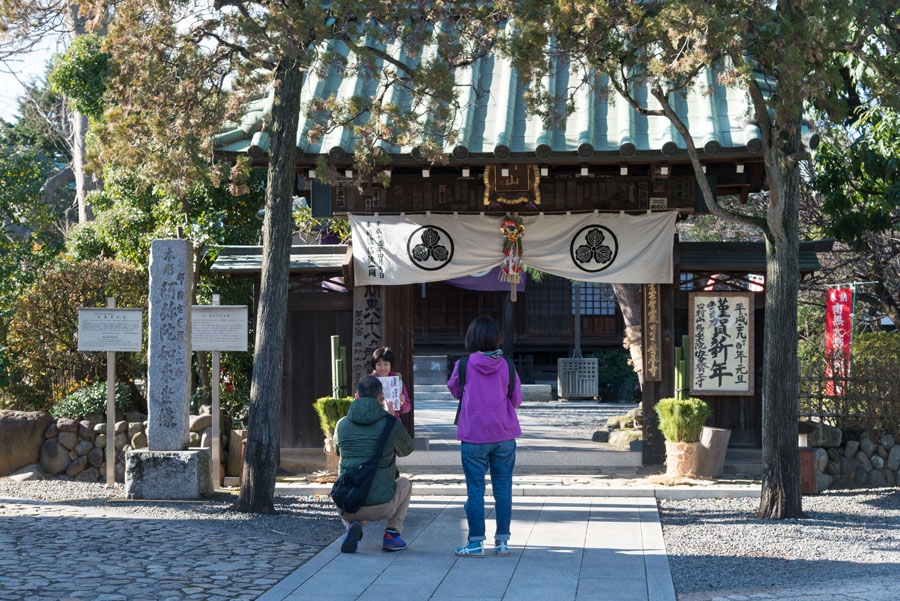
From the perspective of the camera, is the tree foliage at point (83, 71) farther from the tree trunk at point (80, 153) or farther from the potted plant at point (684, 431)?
the potted plant at point (684, 431)

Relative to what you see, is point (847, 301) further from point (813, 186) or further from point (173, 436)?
point (173, 436)

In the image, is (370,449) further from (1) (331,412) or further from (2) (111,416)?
(2) (111,416)

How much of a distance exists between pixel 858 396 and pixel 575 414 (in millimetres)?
9029

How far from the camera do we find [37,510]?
9039mm

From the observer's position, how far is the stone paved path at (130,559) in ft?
19.4

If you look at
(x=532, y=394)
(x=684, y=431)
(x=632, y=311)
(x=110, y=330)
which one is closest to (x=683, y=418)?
(x=684, y=431)

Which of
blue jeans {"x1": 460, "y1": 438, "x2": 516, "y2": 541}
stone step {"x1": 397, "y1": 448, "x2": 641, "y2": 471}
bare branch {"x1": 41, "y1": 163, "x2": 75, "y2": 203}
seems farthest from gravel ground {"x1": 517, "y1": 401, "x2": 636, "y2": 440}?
bare branch {"x1": 41, "y1": 163, "x2": 75, "y2": 203}

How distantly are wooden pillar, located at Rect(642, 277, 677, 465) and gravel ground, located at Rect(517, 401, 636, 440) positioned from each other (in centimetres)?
312

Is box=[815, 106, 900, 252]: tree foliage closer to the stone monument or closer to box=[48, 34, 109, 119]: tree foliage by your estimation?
the stone monument

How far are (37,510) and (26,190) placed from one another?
5.76 meters

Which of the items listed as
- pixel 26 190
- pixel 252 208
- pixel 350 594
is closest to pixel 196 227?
pixel 252 208

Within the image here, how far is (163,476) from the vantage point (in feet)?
32.3

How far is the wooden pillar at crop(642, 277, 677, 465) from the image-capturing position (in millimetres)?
12055

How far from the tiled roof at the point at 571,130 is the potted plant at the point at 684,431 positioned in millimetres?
3120
